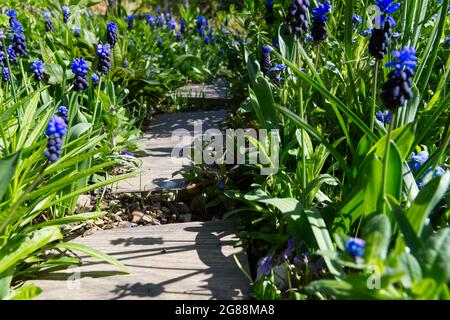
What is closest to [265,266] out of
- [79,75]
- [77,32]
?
[79,75]

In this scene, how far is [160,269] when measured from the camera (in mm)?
1988

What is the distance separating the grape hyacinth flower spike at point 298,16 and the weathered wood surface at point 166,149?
120cm

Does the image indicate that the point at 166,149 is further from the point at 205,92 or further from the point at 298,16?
the point at 298,16

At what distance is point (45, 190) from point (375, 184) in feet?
4.25

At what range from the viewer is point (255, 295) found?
5.82ft

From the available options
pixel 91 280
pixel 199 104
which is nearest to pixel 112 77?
pixel 199 104

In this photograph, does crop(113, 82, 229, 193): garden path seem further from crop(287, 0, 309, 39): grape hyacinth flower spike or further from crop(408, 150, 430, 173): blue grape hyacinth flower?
crop(408, 150, 430, 173): blue grape hyacinth flower

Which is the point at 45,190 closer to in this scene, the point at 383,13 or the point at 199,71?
the point at 383,13

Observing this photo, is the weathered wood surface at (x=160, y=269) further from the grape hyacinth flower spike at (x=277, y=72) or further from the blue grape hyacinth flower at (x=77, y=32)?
the blue grape hyacinth flower at (x=77, y=32)

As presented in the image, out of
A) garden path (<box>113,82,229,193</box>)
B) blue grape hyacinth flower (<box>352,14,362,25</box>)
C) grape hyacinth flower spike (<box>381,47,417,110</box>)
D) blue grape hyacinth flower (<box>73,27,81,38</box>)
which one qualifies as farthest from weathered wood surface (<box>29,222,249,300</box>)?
blue grape hyacinth flower (<box>73,27,81,38</box>)

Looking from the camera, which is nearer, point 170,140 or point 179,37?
point 170,140

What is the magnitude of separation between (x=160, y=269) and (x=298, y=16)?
114 centimetres

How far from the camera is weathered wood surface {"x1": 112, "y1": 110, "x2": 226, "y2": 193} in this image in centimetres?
293

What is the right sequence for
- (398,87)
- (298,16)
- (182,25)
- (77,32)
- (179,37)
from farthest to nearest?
(182,25) → (179,37) → (77,32) → (298,16) → (398,87)
